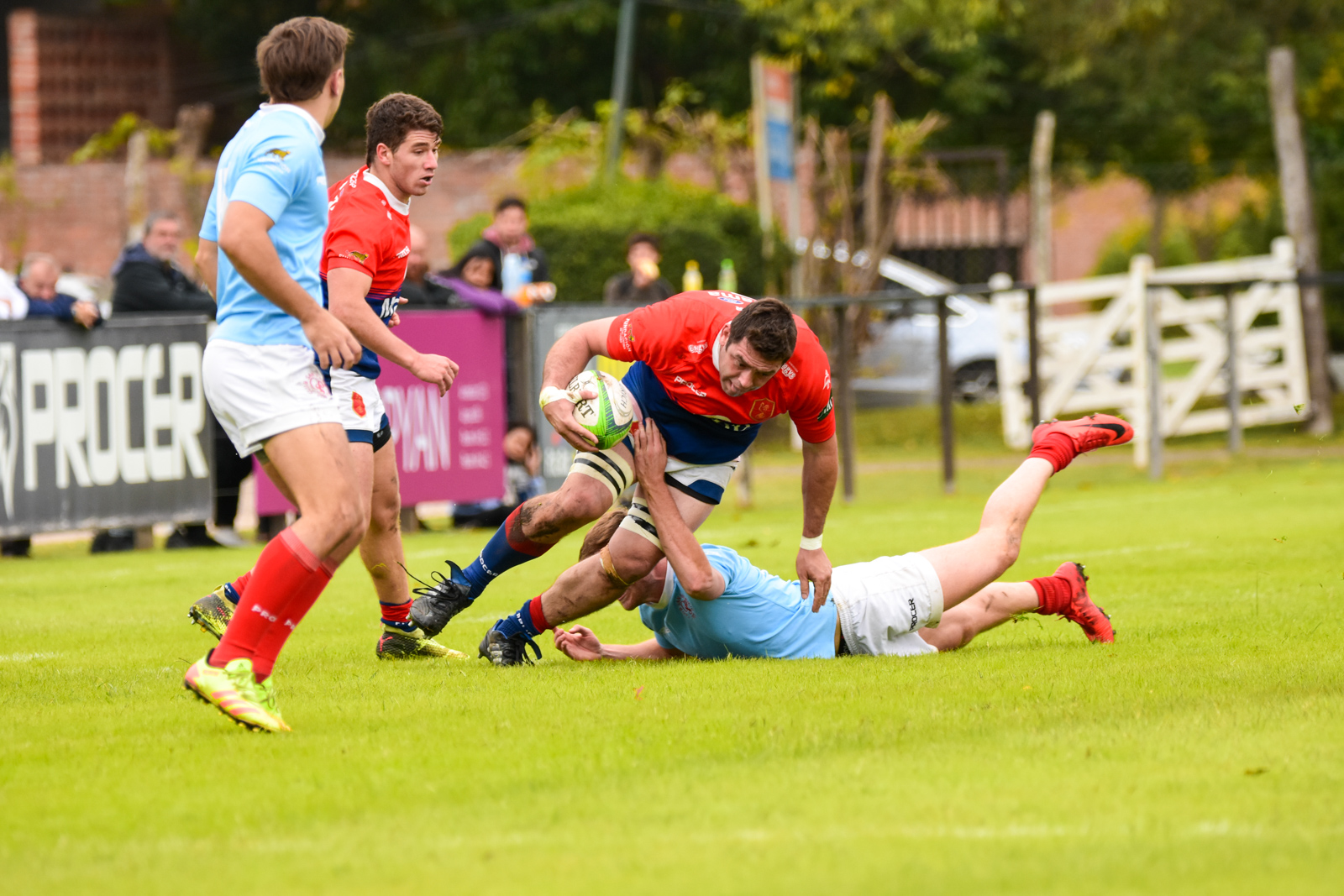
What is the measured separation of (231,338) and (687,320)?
185cm

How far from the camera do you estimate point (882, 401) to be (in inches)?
923

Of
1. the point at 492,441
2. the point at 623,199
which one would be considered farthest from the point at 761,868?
the point at 623,199

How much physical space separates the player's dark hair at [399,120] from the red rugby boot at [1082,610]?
2.82m

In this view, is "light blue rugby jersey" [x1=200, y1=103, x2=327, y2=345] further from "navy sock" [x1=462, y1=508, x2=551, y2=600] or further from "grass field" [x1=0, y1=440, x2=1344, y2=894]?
"navy sock" [x1=462, y1=508, x2=551, y2=600]

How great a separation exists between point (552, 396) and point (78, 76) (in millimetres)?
30353

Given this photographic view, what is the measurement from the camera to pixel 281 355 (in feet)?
15.8

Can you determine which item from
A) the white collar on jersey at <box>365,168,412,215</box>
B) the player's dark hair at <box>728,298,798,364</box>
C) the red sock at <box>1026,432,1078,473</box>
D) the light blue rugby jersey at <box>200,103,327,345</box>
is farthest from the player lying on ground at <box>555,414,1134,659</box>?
the light blue rugby jersey at <box>200,103,327,345</box>

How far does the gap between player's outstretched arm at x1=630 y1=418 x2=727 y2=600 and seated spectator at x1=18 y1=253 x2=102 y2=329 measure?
21.6ft

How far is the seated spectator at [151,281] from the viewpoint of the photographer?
12117mm

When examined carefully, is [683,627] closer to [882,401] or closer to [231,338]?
[231,338]

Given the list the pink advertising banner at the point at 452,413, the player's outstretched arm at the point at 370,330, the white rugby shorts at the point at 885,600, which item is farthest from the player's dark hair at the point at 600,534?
the pink advertising banner at the point at 452,413

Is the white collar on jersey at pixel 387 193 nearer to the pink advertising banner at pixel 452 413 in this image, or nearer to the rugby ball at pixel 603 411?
the rugby ball at pixel 603 411

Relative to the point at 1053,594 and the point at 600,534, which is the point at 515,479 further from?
the point at 1053,594

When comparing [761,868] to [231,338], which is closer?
[761,868]
